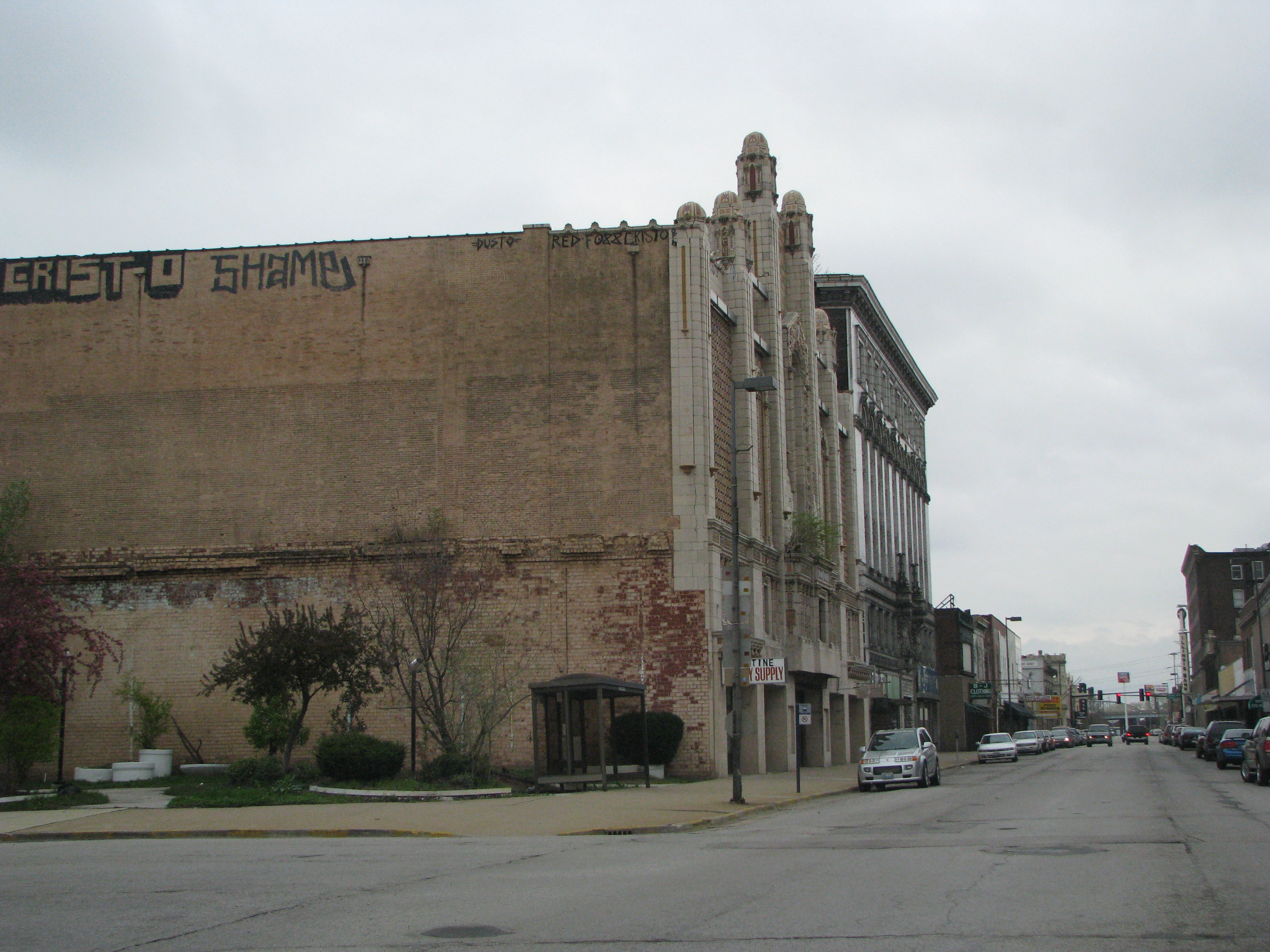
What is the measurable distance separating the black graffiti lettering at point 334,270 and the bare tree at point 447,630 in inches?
314

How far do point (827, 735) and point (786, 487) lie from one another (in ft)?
37.9

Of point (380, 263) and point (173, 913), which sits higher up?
point (380, 263)

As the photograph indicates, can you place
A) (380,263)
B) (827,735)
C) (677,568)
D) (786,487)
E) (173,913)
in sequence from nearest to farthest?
(173,913)
(677,568)
(380,263)
(786,487)
(827,735)

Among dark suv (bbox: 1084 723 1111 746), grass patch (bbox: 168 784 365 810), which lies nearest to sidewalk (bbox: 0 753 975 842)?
grass patch (bbox: 168 784 365 810)

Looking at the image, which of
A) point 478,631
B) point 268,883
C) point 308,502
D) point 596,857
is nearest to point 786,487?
point 478,631

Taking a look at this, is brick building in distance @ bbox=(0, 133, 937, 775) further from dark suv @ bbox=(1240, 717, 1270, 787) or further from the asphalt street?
the asphalt street

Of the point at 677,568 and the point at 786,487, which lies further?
the point at 786,487

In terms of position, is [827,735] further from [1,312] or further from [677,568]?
[1,312]

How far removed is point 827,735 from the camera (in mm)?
51938

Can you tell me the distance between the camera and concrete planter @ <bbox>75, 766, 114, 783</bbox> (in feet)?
113

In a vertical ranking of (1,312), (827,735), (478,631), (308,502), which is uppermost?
(1,312)

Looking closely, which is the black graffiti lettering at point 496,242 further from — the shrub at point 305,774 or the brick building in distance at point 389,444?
Result: the shrub at point 305,774

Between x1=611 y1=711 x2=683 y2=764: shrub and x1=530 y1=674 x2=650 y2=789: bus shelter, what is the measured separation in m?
0.83

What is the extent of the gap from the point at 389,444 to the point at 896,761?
17.6 metres
